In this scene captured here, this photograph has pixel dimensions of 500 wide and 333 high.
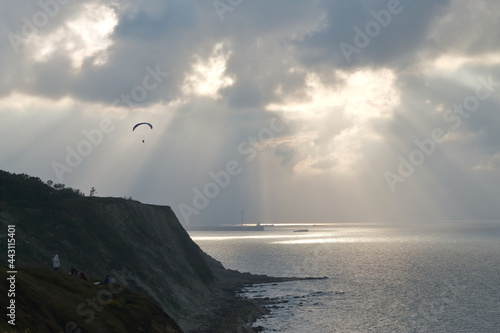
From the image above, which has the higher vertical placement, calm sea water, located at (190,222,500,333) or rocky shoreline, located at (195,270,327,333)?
rocky shoreline, located at (195,270,327,333)

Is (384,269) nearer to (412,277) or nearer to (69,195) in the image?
(412,277)

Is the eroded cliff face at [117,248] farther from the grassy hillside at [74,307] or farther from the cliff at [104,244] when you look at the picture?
the grassy hillside at [74,307]

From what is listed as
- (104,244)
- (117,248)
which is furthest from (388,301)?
(104,244)

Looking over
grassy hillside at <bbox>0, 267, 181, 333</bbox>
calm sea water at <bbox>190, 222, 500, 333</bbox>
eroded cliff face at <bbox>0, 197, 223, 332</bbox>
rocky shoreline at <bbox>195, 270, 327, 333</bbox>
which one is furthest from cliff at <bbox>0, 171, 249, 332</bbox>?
grassy hillside at <bbox>0, 267, 181, 333</bbox>

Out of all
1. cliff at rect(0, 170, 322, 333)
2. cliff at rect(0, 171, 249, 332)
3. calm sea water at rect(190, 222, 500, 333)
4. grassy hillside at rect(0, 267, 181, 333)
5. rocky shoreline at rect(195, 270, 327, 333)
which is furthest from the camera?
calm sea water at rect(190, 222, 500, 333)

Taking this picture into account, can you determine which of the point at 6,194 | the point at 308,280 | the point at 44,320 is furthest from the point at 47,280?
the point at 308,280

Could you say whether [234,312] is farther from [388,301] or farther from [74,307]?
[74,307]

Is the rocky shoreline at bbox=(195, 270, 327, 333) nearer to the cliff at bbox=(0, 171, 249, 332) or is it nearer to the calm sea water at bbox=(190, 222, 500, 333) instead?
the cliff at bbox=(0, 171, 249, 332)
